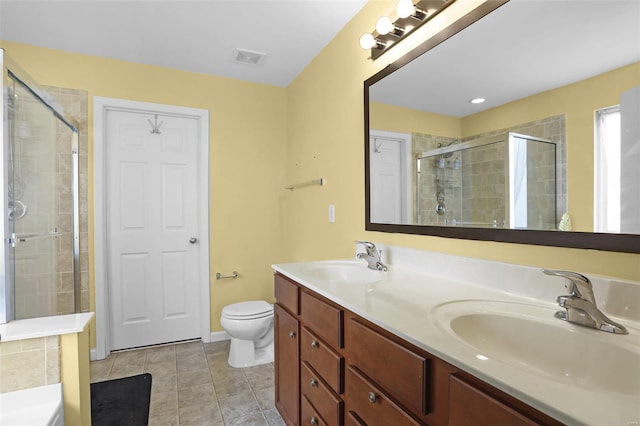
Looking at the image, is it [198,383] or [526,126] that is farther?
[198,383]

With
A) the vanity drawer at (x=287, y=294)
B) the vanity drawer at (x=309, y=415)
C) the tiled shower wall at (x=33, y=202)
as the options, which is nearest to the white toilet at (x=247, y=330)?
the vanity drawer at (x=287, y=294)

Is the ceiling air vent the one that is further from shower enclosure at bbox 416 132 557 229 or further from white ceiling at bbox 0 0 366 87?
shower enclosure at bbox 416 132 557 229

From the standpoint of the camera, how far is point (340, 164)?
229 cm

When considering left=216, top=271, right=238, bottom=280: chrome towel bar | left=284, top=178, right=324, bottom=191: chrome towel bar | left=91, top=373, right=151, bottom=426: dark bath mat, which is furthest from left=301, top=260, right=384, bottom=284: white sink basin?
left=216, top=271, right=238, bottom=280: chrome towel bar

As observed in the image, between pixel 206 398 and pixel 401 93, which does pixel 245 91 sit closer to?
pixel 401 93

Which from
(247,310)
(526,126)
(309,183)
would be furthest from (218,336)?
(526,126)

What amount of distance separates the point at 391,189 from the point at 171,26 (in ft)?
6.10

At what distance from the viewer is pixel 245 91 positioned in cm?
312

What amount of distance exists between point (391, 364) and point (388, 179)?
3.61ft

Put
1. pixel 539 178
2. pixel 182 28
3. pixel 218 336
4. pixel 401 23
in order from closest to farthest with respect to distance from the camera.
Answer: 1. pixel 539 178
2. pixel 401 23
3. pixel 182 28
4. pixel 218 336

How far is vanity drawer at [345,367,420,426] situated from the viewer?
2.88 ft

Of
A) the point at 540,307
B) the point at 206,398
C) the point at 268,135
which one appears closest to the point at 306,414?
the point at 206,398

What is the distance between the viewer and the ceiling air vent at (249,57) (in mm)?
2555

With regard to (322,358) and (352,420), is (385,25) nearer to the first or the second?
(322,358)
